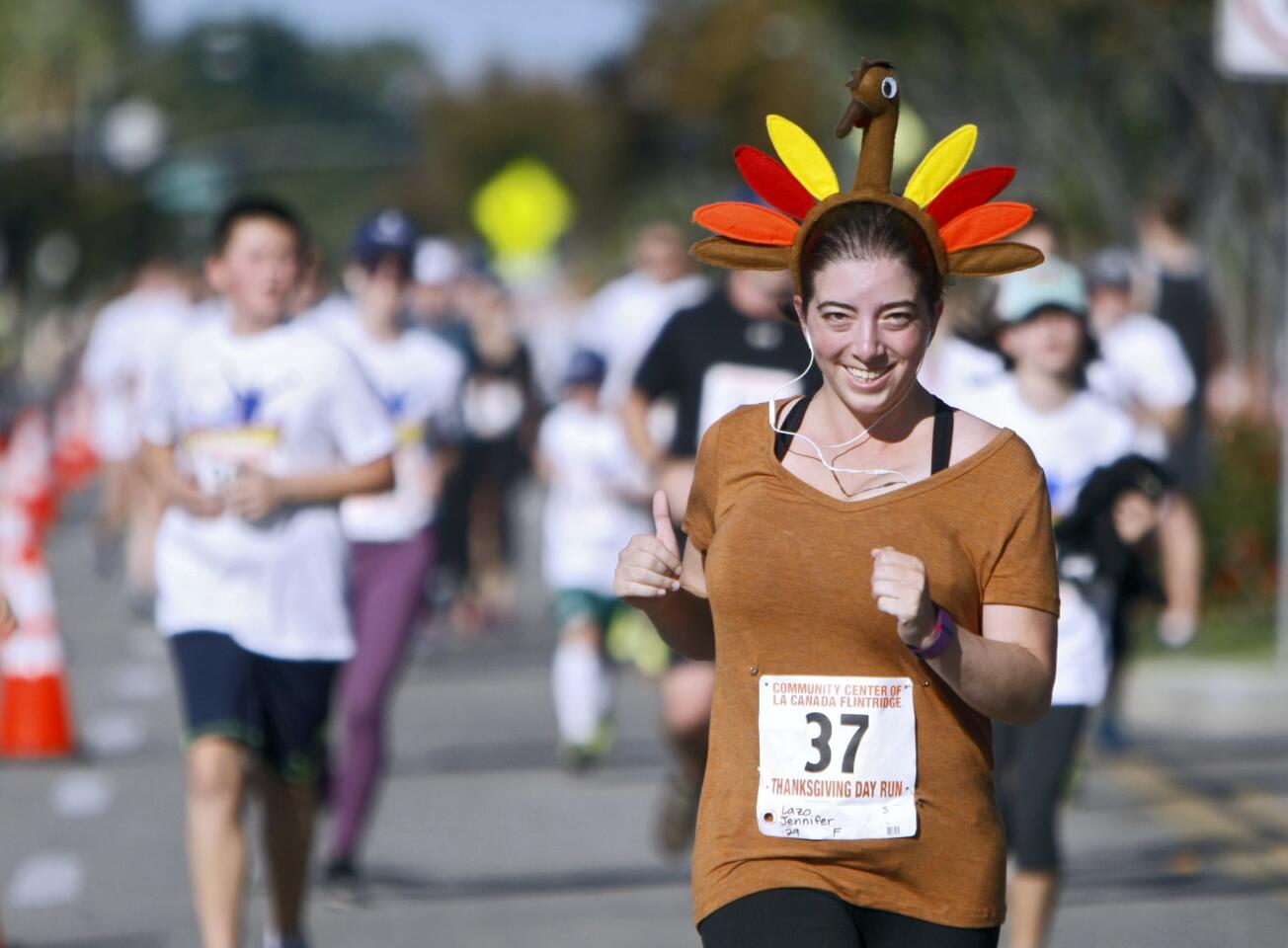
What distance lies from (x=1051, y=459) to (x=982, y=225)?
283 cm

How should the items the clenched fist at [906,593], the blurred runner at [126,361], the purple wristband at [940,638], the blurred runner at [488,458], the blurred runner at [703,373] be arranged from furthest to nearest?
1. the blurred runner at [126,361]
2. the blurred runner at [488,458]
3. the blurred runner at [703,373]
4. the purple wristband at [940,638]
5. the clenched fist at [906,593]

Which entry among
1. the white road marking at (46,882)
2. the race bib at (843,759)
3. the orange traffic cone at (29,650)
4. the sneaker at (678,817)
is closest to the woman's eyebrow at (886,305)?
the race bib at (843,759)

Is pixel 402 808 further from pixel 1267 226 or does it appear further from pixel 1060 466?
pixel 1267 226

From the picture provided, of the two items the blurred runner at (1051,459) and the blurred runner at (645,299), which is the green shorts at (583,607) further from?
the blurred runner at (1051,459)

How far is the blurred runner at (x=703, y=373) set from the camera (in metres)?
7.89

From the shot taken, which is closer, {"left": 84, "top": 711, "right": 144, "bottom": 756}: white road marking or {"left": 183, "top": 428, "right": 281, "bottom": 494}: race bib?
{"left": 183, "top": 428, "right": 281, "bottom": 494}: race bib

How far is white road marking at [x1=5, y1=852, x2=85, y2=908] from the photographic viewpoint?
841cm

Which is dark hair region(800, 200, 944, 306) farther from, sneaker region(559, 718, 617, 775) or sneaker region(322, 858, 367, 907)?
sneaker region(559, 718, 617, 775)

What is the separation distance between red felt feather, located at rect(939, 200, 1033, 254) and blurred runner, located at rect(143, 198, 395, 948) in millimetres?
3035

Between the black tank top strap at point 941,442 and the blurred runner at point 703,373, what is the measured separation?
361 centimetres

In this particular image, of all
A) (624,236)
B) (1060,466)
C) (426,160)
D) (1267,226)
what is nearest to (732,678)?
(1060,466)

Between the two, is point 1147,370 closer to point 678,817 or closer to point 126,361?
point 678,817

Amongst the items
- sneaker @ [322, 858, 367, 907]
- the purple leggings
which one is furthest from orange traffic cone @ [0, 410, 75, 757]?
sneaker @ [322, 858, 367, 907]

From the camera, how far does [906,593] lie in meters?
3.69
